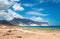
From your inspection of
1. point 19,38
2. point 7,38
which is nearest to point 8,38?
point 7,38

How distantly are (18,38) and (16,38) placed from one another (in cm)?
22

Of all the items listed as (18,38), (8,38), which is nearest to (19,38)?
(18,38)

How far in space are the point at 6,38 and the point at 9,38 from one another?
34cm

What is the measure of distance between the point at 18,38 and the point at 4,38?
1.62 meters

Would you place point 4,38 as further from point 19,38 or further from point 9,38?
point 19,38

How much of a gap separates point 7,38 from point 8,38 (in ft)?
0.37

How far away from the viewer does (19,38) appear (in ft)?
57.0

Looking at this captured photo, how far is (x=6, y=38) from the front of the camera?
17469 millimetres

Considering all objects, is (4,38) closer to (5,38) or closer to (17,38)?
(5,38)

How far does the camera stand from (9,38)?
57.4 feet

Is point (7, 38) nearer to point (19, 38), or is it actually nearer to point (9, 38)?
point (9, 38)

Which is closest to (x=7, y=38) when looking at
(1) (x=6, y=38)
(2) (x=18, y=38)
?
(1) (x=6, y=38)

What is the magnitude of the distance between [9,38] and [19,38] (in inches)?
45.0

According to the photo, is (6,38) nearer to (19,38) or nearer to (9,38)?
(9,38)
